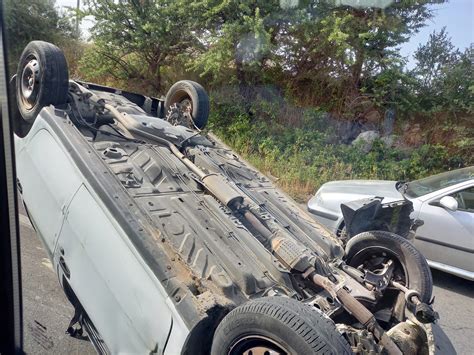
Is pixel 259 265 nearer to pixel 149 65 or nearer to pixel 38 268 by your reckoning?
pixel 38 268

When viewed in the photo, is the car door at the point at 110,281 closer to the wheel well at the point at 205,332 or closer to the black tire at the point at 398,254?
the wheel well at the point at 205,332

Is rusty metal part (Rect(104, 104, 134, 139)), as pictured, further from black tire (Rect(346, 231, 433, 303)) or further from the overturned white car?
black tire (Rect(346, 231, 433, 303))

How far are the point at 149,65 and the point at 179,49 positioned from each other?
1269 mm

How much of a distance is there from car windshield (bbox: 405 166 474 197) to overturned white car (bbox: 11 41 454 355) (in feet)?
6.26

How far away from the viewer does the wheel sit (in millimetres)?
4324

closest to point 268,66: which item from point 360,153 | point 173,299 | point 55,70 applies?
point 360,153

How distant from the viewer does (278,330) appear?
171 centimetres

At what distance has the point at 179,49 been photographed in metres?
10.8

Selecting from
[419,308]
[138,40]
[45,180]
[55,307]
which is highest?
[138,40]

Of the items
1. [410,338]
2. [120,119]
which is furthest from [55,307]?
[410,338]

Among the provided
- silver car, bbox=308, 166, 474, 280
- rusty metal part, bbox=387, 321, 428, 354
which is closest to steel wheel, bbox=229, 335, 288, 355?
rusty metal part, bbox=387, 321, 428, 354

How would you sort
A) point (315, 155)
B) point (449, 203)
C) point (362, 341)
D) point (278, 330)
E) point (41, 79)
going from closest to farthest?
1. point (278, 330)
2. point (362, 341)
3. point (41, 79)
4. point (449, 203)
5. point (315, 155)

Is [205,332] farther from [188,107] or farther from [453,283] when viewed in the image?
[453,283]

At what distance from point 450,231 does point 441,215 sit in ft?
0.67
